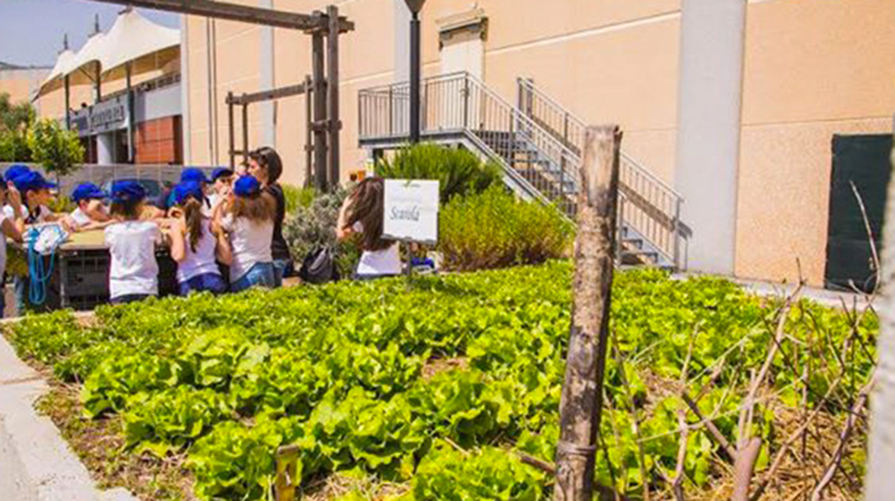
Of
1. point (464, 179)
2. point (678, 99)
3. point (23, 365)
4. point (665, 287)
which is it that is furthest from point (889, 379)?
point (678, 99)

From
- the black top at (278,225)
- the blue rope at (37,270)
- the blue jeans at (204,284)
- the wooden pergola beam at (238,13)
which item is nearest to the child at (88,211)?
the blue rope at (37,270)

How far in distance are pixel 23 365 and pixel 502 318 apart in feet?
11.0

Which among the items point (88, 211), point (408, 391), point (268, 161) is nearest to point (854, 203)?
point (268, 161)

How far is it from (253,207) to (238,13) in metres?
6.64

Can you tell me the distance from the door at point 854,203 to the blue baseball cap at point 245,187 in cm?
823

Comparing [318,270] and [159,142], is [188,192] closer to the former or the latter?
[318,270]

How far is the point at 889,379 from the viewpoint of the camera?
34.1 inches

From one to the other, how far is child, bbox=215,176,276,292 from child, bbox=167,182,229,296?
143mm

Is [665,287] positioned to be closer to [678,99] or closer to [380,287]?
[380,287]

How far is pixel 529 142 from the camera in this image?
619 inches

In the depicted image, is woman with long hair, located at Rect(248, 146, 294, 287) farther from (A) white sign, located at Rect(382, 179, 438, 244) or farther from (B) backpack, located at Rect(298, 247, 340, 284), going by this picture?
(A) white sign, located at Rect(382, 179, 438, 244)

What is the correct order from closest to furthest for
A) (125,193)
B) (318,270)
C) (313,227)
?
(125,193)
(318,270)
(313,227)

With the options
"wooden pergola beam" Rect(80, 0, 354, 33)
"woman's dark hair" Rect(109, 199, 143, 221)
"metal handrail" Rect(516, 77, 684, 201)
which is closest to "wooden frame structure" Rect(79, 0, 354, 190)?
"wooden pergola beam" Rect(80, 0, 354, 33)

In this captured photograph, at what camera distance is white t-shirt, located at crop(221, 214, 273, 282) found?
732cm
